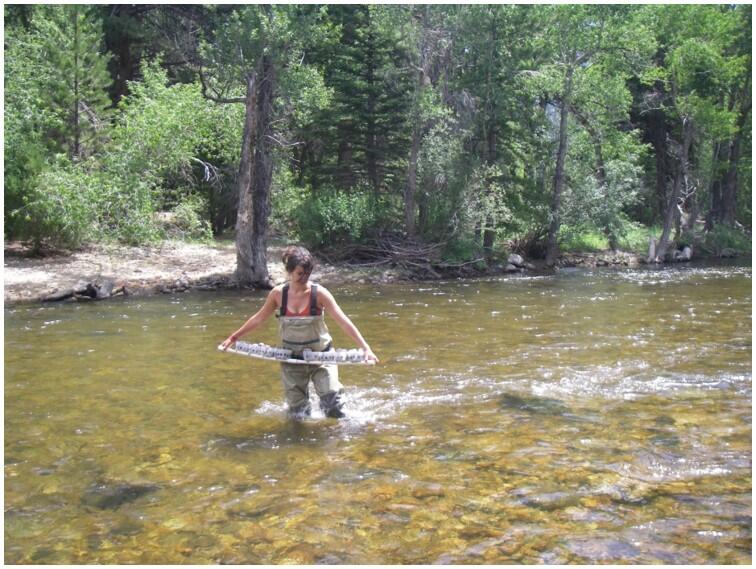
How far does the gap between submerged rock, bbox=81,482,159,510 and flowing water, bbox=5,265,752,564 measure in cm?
2

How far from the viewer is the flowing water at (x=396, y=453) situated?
4.83m

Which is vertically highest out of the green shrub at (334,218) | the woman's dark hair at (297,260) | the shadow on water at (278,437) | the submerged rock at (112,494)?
the green shrub at (334,218)

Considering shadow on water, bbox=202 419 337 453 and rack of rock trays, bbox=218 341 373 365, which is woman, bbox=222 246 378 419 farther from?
shadow on water, bbox=202 419 337 453

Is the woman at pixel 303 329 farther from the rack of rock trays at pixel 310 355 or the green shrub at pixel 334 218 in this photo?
the green shrub at pixel 334 218

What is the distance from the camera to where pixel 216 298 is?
62.7 ft

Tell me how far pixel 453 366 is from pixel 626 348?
3.22 meters

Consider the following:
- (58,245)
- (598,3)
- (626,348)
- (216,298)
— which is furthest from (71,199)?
(598,3)

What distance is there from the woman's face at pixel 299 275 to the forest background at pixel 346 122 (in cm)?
1442

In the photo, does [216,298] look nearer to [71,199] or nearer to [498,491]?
[71,199]

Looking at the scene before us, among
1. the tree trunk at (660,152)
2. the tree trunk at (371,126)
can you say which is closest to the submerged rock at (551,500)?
the tree trunk at (371,126)

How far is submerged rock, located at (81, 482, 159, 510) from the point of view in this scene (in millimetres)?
5477

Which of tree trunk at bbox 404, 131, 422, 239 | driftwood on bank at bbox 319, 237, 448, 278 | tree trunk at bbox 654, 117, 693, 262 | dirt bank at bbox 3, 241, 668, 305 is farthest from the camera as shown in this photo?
tree trunk at bbox 654, 117, 693, 262

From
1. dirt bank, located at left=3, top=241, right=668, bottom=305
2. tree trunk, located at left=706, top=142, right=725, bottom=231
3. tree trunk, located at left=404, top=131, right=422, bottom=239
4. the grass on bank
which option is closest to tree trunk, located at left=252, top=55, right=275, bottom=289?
dirt bank, located at left=3, top=241, right=668, bottom=305

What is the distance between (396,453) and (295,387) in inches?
58.7
